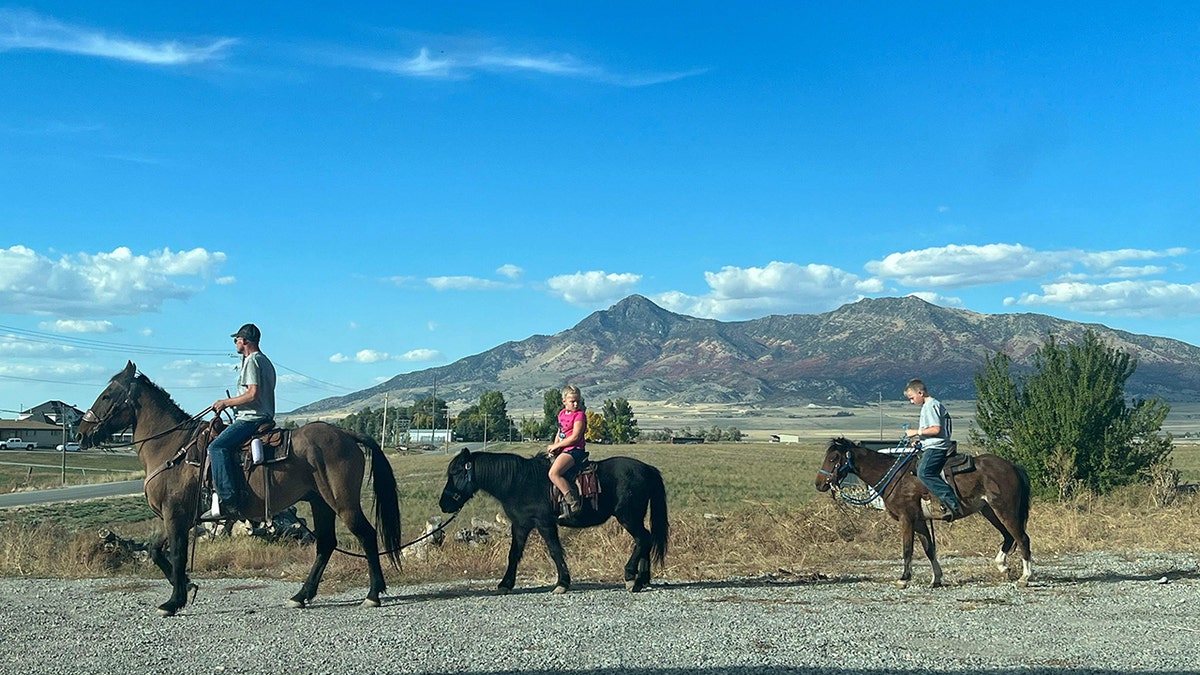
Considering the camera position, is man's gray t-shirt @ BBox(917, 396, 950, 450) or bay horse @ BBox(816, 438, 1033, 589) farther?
man's gray t-shirt @ BBox(917, 396, 950, 450)

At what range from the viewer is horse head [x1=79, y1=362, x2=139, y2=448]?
1127cm

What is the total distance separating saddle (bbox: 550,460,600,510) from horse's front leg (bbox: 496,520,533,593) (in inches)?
19.2

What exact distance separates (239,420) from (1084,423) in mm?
21607

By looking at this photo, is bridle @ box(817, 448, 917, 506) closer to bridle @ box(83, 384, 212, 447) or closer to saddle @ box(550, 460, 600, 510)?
saddle @ box(550, 460, 600, 510)

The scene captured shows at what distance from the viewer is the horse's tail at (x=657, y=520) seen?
12352 mm

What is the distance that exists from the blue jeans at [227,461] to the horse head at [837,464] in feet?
23.7

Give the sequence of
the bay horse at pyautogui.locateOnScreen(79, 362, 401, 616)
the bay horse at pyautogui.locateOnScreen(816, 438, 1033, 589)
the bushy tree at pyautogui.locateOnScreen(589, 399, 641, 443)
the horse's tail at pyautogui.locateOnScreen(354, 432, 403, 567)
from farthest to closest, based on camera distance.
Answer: the bushy tree at pyautogui.locateOnScreen(589, 399, 641, 443)
the bay horse at pyautogui.locateOnScreen(816, 438, 1033, 589)
the horse's tail at pyautogui.locateOnScreen(354, 432, 403, 567)
the bay horse at pyautogui.locateOnScreen(79, 362, 401, 616)

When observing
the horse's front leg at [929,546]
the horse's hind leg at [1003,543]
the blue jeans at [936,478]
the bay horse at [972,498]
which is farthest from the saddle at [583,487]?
the horse's hind leg at [1003,543]

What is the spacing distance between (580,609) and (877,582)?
4.17 meters

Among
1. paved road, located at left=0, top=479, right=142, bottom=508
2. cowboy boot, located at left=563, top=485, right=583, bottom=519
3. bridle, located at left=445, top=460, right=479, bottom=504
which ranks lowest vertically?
paved road, located at left=0, top=479, right=142, bottom=508

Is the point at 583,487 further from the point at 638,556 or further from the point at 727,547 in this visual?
the point at 727,547

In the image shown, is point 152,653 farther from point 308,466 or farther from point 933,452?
point 933,452

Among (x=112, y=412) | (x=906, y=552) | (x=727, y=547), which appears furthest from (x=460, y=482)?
(x=906, y=552)

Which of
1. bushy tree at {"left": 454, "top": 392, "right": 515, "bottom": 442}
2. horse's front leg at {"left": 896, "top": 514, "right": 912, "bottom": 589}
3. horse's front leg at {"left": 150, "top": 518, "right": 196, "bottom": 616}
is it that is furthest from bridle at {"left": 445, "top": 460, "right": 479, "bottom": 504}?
bushy tree at {"left": 454, "top": 392, "right": 515, "bottom": 442}
